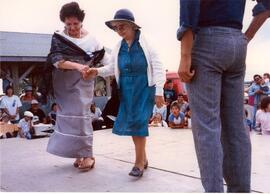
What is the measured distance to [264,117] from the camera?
246 inches

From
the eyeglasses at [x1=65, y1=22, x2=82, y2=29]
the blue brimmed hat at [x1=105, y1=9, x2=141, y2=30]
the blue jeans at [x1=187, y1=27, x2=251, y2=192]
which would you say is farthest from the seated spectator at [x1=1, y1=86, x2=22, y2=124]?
the blue jeans at [x1=187, y1=27, x2=251, y2=192]

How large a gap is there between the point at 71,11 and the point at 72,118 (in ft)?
2.75

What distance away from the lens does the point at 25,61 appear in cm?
1175

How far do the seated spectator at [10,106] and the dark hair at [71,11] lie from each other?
4981mm

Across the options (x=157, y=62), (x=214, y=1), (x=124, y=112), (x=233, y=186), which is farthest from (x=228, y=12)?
(x=124, y=112)

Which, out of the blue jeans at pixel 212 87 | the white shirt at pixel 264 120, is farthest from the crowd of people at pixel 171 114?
the blue jeans at pixel 212 87

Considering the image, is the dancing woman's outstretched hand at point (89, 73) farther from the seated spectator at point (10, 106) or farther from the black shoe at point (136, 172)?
the seated spectator at point (10, 106)

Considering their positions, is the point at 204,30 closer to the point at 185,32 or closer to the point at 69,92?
the point at 185,32

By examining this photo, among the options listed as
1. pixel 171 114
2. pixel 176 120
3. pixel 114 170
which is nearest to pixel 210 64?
pixel 114 170

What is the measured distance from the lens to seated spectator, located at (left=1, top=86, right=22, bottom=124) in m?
8.01

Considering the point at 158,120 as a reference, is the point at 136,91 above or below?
above

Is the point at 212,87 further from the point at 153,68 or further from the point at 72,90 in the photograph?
the point at 72,90

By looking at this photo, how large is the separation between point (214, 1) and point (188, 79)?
1.24 ft

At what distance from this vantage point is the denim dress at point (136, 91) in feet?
10.2
